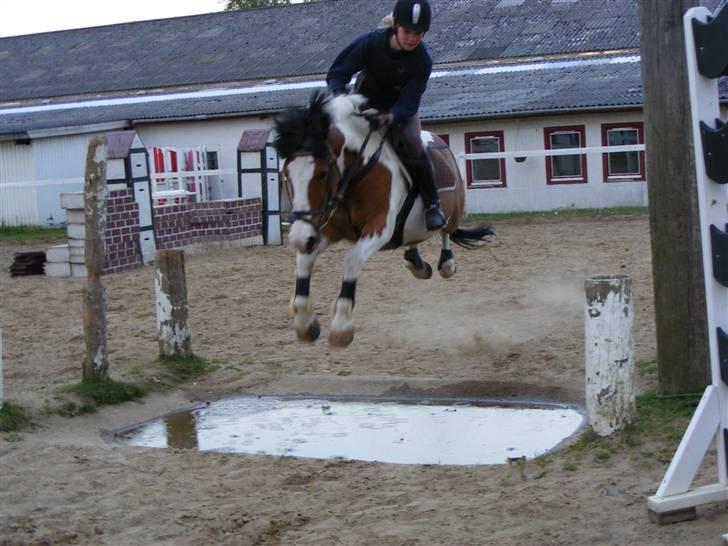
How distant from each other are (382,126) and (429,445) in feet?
6.86

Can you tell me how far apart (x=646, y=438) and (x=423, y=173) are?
2.44 meters

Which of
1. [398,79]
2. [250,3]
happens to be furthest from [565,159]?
[250,3]

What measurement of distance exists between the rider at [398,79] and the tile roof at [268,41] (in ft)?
68.1

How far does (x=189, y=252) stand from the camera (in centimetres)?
1725

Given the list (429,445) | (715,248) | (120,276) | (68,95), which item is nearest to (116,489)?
(429,445)

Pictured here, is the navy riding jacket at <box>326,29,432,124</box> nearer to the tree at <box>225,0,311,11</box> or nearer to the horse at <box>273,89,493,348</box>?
the horse at <box>273,89,493,348</box>

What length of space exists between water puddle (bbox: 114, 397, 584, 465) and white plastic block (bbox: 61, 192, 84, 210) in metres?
7.33

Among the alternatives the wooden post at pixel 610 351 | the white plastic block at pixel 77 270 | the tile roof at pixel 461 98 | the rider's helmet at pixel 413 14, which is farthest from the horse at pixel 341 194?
the tile roof at pixel 461 98

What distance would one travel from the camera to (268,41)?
3250 cm

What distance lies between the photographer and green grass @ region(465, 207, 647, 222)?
2003 cm

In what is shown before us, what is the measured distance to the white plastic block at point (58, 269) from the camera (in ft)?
50.4

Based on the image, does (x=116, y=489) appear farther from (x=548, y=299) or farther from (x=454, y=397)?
(x=548, y=299)

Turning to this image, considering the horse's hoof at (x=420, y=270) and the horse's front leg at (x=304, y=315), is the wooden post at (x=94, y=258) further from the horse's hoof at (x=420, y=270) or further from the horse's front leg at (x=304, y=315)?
the horse's hoof at (x=420, y=270)

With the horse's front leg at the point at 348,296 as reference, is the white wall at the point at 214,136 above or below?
above
